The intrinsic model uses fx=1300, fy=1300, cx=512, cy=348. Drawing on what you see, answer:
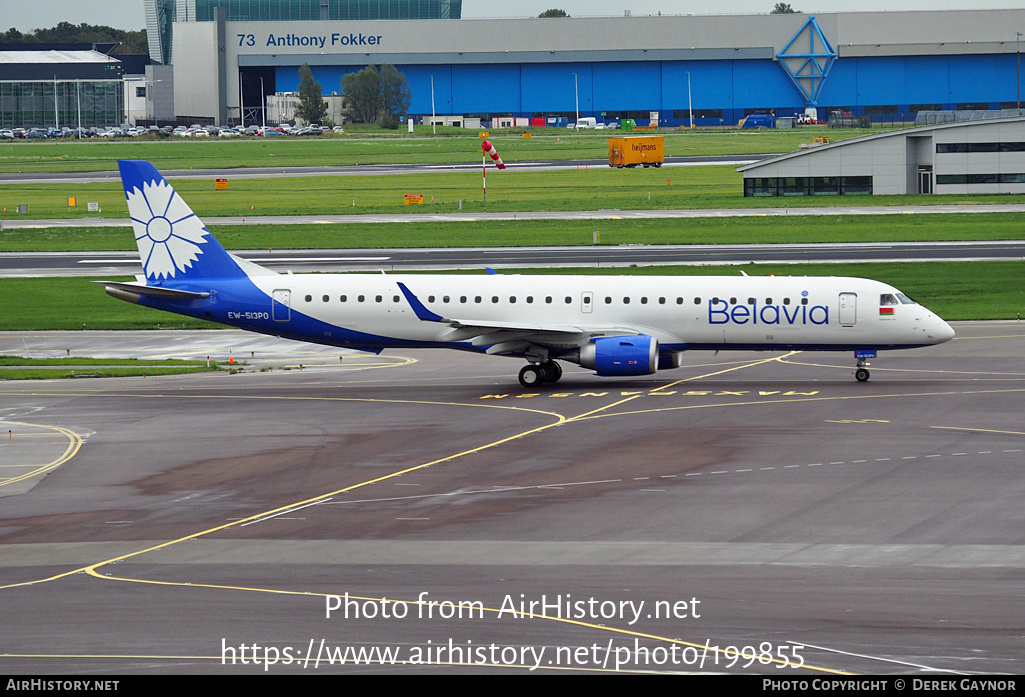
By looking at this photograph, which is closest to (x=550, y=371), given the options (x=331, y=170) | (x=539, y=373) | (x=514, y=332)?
(x=539, y=373)

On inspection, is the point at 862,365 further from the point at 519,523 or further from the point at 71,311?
the point at 71,311

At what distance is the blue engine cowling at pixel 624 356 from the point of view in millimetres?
43656

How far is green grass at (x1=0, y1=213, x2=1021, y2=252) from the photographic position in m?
86.9

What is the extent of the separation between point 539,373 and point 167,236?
580 inches

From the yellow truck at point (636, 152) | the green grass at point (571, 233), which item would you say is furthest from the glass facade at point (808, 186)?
the yellow truck at point (636, 152)

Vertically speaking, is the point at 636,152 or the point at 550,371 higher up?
the point at 636,152

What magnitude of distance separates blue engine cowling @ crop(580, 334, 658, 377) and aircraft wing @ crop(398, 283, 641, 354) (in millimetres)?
754

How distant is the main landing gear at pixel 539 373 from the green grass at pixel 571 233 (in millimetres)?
40704

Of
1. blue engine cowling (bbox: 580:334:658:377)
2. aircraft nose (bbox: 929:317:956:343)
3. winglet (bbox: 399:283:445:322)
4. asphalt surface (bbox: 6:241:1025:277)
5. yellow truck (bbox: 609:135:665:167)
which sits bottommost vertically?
blue engine cowling (bbox: 580:334:658:377)

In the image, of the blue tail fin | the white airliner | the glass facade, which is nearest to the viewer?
the white airliner

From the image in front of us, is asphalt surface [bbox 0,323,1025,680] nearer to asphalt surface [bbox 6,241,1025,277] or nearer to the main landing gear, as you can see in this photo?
the main landing gear

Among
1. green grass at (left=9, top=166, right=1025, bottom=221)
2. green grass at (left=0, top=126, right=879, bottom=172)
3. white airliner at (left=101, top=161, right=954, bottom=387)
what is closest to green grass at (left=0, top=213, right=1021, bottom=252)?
green grass at (left=9, top=166, right=1025, bottom=221)

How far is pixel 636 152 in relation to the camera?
149000 millimetres

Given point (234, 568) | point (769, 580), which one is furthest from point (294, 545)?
point (769, 580)
